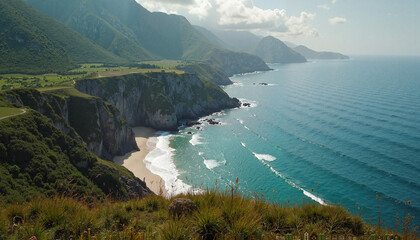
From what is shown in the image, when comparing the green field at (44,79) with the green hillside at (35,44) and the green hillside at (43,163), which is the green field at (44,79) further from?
the green hillside at (43,163)

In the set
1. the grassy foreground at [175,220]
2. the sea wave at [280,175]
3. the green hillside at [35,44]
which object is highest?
the green hillside at [35,44]

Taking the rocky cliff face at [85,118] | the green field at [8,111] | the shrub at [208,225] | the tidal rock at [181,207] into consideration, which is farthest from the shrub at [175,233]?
the rocky cliff face at [85,118]

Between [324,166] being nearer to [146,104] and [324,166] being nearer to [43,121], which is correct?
[43,121]

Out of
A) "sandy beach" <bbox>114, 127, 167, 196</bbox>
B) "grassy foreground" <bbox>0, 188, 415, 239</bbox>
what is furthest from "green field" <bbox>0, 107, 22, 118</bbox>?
"grassy foreground" <bbox>0, 188, 415, 239</bbox>

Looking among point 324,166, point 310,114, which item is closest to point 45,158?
point 324,166

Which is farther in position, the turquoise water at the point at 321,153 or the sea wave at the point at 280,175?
the turquoise water at the point at 321,153

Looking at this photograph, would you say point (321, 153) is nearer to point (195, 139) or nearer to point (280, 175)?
point (280, 175)
